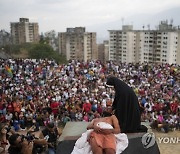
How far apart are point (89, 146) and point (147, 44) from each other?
63191mm

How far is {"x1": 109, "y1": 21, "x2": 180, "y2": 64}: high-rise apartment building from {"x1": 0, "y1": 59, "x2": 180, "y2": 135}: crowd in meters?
38.9

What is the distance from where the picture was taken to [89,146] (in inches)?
133

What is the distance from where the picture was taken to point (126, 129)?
152 inches

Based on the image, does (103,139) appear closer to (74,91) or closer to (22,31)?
(74,91)

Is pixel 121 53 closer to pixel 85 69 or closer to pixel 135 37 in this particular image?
pixel 135 37

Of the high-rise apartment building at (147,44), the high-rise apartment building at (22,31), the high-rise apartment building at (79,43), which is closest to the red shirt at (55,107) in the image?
the high-rise apartment building at (147,44)

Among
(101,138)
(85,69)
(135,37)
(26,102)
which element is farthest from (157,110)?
(135,37)

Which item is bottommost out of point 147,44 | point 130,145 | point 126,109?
point 130,145

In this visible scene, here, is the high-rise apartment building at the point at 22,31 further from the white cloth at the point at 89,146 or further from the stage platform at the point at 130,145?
the white cloth at the point at 89,146

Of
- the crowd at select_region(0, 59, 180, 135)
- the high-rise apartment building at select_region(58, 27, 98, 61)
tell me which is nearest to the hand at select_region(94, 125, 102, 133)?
the crowd at select_region(0, 59, 180, 135)

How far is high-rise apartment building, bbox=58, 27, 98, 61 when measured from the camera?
80.7 metres

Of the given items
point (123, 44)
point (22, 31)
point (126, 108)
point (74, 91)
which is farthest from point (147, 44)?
point (126, 108)

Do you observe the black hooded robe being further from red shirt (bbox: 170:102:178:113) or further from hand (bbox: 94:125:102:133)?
red shirt (bbox: 170:102:178:113)

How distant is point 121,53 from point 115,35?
16.6 ft
